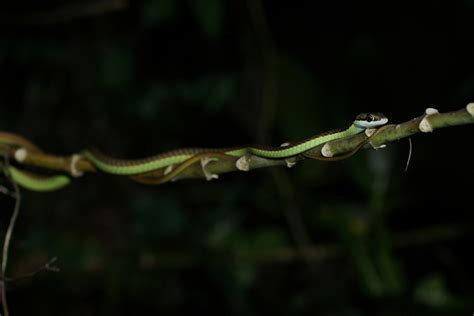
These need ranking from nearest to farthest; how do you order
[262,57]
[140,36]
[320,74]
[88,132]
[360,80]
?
[360,80] < [320,74] < [262,57] < [140,36] < [88,132]

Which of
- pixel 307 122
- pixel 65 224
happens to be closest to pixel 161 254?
pixel 307 122

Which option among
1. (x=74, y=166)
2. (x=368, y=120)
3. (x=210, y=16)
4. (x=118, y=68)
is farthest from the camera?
(x=118, y=68)

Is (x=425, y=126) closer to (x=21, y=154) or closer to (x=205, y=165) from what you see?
(x=205, y=165)

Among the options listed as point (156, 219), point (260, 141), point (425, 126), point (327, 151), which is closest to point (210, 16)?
point (260, 141)

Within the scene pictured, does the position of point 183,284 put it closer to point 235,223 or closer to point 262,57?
point 235,223

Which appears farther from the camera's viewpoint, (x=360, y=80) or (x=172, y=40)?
(x=172, y=40)

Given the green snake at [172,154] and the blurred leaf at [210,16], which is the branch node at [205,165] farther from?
the blurred leaf at [210,16]
